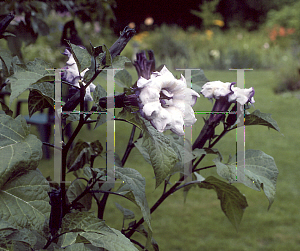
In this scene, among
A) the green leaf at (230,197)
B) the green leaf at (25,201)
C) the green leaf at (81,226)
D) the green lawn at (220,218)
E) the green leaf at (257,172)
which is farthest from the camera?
the green lawn at (220,218)

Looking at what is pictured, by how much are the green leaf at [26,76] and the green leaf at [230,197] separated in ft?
1.54

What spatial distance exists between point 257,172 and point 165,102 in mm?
335

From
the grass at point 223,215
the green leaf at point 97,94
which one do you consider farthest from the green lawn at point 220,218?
the green leaf at point 97,94

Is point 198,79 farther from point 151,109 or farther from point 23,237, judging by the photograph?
point 23,237

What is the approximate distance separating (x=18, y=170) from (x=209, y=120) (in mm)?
485

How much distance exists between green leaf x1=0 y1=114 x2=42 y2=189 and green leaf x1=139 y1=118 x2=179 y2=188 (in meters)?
0.16

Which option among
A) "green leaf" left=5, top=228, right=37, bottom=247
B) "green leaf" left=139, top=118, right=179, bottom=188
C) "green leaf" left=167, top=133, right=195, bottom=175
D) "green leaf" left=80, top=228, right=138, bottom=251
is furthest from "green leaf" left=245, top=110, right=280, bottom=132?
"green leaf" left=5, top=228, right=37, bottom=247

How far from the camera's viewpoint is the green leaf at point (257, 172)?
71cm

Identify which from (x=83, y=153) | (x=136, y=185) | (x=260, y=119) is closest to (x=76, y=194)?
(x=83, y=153)

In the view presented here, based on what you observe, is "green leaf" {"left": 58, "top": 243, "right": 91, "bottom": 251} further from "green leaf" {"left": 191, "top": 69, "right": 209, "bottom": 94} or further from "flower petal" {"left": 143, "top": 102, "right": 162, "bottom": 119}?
"green leaf" {"left": 191, "top": 69, "right": 209, "bottom": 94}

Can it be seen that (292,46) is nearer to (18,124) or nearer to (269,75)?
(269,75)

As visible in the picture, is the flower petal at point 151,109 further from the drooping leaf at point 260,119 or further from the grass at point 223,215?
the grass at point 223,215

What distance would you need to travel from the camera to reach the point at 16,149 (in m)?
0.48

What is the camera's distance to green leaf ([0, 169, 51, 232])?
1.47ft
